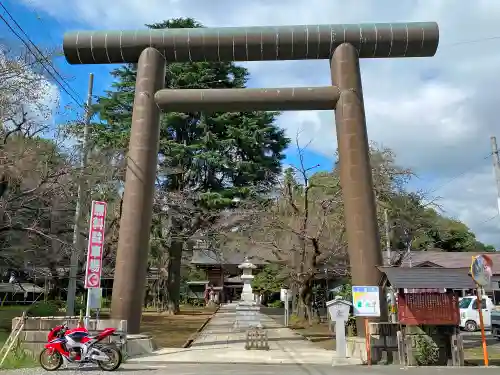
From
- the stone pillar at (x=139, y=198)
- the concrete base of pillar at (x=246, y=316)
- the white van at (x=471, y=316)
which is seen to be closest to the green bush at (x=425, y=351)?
the stone pillar at (x=139, y=198)

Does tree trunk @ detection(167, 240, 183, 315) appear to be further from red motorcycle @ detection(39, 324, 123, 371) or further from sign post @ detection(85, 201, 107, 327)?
red motorcycle @ detection(39, 324, 123, 371)

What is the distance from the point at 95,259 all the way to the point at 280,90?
6751 mm

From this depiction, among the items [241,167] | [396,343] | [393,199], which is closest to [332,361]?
[396,343]

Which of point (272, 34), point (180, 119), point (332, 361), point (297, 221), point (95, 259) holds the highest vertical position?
point (180, 119)

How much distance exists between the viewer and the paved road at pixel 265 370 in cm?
934

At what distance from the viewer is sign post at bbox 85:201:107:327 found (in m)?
11.1

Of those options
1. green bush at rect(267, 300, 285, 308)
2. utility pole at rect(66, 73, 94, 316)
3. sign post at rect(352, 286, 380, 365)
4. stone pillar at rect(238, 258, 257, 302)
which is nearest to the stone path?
sign post at rect(352, 286, 380, 365)

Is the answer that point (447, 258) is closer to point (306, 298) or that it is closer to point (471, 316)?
point (471, 316)

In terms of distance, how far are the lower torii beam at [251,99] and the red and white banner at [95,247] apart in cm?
371

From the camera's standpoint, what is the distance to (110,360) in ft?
31.0

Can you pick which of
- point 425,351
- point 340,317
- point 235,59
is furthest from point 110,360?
point 235,59

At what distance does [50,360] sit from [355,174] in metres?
8.40

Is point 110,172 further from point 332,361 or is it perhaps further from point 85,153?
point 332,361

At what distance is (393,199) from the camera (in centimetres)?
2077
